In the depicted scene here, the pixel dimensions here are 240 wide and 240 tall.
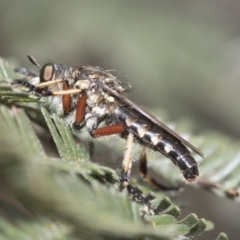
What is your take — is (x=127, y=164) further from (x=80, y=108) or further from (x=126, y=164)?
(x=80, y=108)

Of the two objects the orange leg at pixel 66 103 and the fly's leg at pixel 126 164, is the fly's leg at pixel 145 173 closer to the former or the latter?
the fly's leg at pixel 126 164

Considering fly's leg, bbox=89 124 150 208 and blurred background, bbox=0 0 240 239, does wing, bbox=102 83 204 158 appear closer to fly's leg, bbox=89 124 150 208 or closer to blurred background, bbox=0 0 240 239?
fly's leg, bbox=89 124 150 208

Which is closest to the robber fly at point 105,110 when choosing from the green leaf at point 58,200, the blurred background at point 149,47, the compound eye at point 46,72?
the compound eye at point 46,72

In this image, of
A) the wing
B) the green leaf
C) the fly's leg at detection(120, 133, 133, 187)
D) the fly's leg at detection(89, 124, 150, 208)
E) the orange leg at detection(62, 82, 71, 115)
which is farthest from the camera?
the orange leg at detection(62, 82, 71, 115)

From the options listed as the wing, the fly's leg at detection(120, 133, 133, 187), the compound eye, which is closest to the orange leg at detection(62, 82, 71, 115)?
the compound eye

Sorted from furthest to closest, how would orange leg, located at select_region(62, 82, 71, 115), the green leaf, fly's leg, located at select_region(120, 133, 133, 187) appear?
orange leg, located at select_region(62, 82, 71, 115)
fly's leg, located at select_region(120, 133, 133, 187)
the green leaf

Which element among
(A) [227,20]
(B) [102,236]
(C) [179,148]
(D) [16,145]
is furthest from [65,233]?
(A) [227,20]
